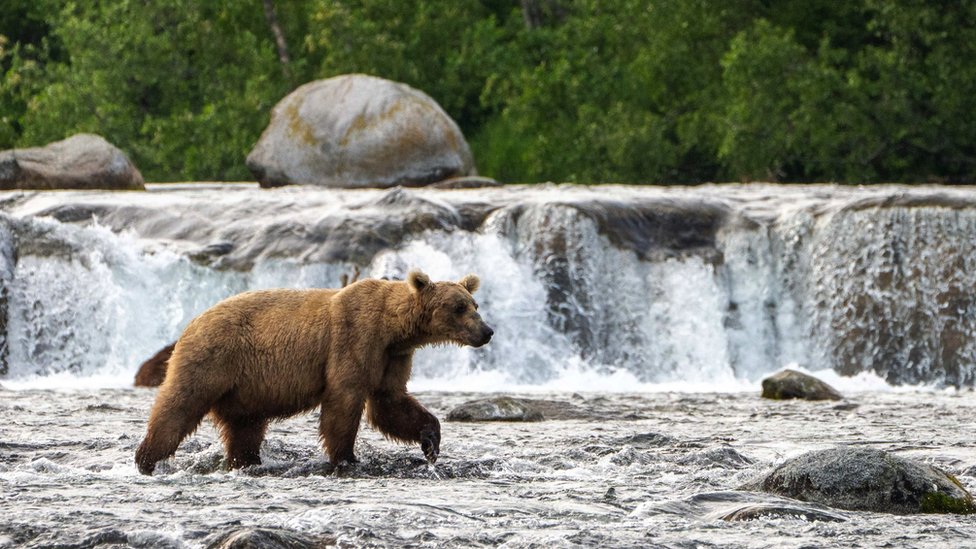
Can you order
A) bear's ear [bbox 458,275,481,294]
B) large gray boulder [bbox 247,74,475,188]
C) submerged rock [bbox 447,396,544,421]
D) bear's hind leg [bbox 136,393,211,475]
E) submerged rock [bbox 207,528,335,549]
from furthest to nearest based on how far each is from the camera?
large gray boulder [bbox 247,74,475,188] < submerged rock [bbox 447,396,544,421] < bear's ear [bbox 458,275,481,294] < bear's hind leg [bbox 136,393,211,475] < submerged rock [bbox 207,528,335,549]

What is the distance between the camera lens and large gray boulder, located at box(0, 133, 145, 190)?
24109 mm

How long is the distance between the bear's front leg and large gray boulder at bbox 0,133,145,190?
53.0 ft

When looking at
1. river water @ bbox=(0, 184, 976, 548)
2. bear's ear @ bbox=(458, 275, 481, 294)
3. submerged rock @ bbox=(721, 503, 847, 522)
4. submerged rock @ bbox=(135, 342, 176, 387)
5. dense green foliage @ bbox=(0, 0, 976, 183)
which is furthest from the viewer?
dense green foliage @ bbox=(0, 0, 976, 183)

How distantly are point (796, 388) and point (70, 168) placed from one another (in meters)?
13.0

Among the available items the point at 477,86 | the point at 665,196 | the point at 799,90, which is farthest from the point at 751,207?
the point at 477,86

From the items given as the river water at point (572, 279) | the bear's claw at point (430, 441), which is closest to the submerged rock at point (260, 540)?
the bear's claw at point (430, 441)

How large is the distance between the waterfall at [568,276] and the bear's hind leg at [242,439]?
983 cm

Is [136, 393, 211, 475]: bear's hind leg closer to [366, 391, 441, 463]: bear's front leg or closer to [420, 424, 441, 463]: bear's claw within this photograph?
[366, 391, 441, 463]: bear's front leg

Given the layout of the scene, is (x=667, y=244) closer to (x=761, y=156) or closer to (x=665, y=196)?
(x=665, y=196)

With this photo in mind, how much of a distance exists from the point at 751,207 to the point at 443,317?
1329 centimetres

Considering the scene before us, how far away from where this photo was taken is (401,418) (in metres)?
9.12

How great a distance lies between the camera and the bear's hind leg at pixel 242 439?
9.23m

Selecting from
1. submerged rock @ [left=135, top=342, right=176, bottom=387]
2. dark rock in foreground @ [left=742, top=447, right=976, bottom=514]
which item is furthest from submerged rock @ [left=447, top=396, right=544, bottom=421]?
dark rock in foreground @ [left=742, top=447, right=976, bottom=514]

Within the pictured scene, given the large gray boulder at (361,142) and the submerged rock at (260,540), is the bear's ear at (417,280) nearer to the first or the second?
the submerged rock at (260,540)
